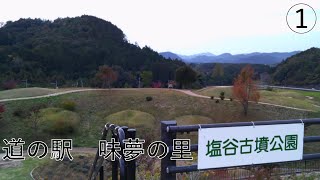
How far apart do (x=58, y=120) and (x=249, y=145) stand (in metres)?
23.0

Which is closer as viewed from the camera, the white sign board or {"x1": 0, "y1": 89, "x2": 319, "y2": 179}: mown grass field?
the white sign board

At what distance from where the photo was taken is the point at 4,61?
50.2 m

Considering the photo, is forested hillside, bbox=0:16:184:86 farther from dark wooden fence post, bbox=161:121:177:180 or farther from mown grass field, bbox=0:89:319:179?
dark wooden fence post, bbox=161:121:177:180

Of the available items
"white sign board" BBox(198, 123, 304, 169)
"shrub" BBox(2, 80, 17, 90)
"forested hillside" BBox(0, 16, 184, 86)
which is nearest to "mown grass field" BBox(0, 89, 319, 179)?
"shrub" BBox(2, 80, 17, 90)

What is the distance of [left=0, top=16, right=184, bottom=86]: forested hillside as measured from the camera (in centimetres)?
5034

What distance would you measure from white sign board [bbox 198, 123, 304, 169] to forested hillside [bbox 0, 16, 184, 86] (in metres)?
44.4

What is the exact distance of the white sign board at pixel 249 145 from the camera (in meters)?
2.66

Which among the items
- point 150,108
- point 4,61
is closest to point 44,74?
point 4,61

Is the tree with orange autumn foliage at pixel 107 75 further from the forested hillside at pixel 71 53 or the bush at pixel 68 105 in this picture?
the forested hillside at pixel 71 53

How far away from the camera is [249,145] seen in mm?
2771

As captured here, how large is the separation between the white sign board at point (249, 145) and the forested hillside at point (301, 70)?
53.0 m

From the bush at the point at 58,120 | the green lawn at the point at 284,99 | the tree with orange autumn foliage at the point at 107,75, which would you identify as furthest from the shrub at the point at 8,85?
the green lawn at the point at 284,99

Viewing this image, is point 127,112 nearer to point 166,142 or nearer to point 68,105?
point 68,105

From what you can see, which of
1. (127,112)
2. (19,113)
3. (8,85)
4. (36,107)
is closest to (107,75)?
(127,112)
